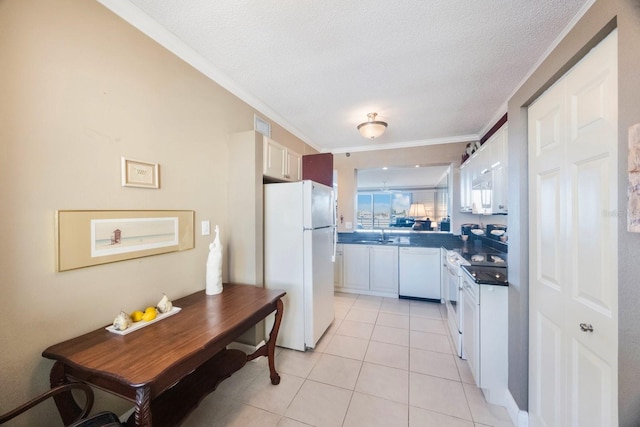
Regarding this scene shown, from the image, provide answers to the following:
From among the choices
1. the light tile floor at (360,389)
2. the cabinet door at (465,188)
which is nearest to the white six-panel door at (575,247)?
the light tile floor at (360,389)

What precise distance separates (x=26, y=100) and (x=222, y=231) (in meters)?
1.39

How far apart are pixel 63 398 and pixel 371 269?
354cm

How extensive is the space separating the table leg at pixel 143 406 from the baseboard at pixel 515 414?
2159 millimetres

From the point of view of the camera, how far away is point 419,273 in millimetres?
3664

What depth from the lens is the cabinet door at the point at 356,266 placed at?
3.98 metres

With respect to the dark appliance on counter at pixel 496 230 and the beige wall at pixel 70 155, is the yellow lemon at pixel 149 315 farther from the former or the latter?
the dark appliance on counter at pixel 496 230

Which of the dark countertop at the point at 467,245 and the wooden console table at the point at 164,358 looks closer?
the wooden console table at the point at 164,358

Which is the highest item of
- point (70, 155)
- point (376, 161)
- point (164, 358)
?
point (376, 161)

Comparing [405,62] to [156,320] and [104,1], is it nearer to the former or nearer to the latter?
[104,1]

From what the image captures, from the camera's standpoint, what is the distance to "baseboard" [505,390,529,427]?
4.99ft

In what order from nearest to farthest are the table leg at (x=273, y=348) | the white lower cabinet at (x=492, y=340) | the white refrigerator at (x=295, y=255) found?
the white lower cabinet at (x=492, y=340)
the table leg at (x=273, y=348)
the white refrigerator at (x=295, y=255)

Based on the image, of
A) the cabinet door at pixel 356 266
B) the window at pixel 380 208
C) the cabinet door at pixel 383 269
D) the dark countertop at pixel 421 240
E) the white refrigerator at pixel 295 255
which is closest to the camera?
the white refrigerator at pixel 295 255

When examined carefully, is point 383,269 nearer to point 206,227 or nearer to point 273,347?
point 273,347

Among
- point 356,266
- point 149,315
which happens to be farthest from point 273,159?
point 356,266
